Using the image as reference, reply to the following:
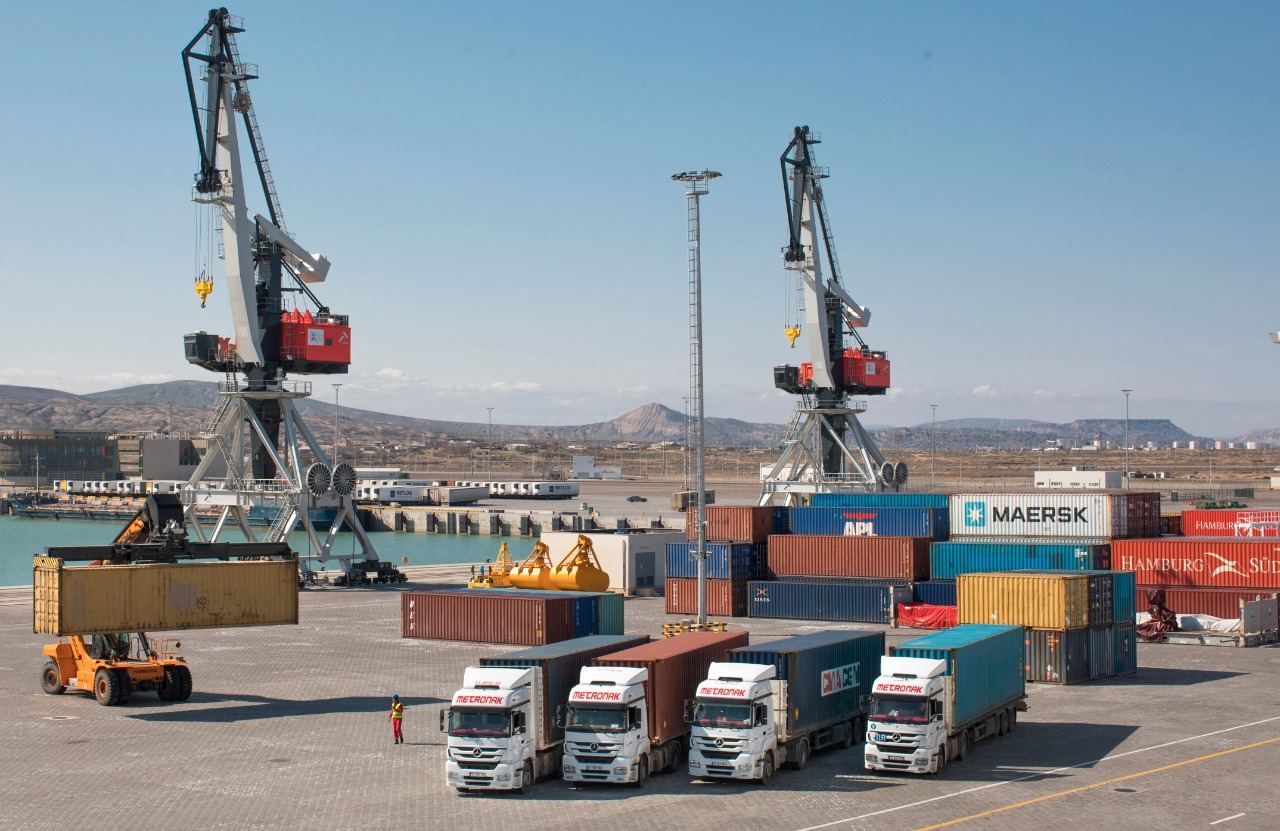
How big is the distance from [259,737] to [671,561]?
34.3 meters

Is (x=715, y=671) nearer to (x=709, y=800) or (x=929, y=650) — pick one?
(x=709, y=800)

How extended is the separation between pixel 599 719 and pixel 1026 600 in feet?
75.3

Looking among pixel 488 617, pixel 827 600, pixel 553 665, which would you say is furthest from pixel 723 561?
pixel 553 665

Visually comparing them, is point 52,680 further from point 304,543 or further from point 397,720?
point 304,543

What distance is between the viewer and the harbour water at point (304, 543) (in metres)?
128

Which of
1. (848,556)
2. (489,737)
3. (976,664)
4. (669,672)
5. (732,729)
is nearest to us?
(489,737)

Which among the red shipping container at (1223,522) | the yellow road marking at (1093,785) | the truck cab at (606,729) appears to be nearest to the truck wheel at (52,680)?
the truck cab at (606,729)

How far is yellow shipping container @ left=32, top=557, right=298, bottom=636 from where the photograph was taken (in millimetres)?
41750

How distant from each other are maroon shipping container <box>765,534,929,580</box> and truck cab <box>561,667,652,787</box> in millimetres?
35311

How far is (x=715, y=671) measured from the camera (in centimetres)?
3294

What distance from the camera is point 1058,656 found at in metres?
48.7

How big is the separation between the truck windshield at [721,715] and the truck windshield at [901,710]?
3258 millimetres

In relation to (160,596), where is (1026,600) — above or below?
below

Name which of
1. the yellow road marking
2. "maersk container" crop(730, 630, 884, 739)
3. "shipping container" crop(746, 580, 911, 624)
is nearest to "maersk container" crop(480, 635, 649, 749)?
"maersk container" crop(730, 630, 884, 739)
